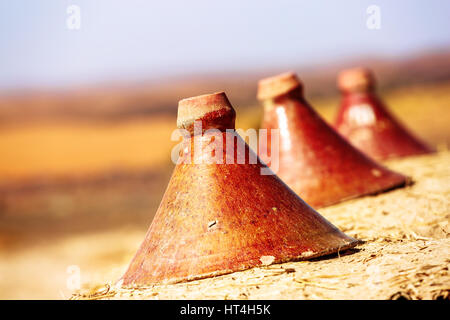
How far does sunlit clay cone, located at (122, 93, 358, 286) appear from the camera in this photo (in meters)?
2.33

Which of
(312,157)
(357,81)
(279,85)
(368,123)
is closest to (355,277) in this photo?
(312,157)

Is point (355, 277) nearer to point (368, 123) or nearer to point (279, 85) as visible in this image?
point (279, 85)

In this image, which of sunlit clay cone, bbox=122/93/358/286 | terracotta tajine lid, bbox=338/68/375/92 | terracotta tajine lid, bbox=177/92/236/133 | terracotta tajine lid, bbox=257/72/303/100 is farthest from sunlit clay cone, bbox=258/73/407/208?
terracotta tajine lid, bbox=338/68/375/92

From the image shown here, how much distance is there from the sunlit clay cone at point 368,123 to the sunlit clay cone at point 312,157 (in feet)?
4.62

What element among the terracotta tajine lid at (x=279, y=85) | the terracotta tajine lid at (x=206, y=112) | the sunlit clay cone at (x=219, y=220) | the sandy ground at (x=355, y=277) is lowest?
the sandy ground at (x=355, y=277)

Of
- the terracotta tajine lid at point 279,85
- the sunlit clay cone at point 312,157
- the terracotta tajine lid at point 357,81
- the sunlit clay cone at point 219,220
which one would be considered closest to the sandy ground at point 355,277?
the sunlit clay cone at point 219,220

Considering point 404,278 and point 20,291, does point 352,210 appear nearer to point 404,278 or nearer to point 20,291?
point 404,278

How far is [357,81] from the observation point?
5.58 meters

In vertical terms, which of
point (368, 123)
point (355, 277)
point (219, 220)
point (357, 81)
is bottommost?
point (355, 277)

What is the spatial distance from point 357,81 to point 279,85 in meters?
1.78

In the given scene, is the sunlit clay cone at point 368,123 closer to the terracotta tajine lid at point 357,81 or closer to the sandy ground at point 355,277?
the terracotta tajine lid at point 357,81

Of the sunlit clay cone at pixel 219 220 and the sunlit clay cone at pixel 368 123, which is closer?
the sunlit clay cone at pixel 219 220

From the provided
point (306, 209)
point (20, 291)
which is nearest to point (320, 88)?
point (20, 291)

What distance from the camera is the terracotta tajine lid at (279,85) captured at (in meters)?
4.06
